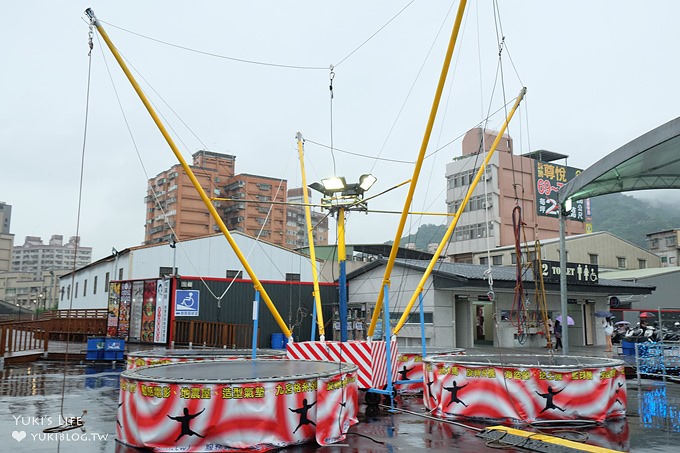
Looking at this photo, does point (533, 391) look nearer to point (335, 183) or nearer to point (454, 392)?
point (454, 392)

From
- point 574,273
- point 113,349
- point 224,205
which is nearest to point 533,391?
point 113,349

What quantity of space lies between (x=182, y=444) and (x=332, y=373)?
245 centimetres

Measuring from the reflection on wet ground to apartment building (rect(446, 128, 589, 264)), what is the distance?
49064mm

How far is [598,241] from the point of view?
50.6 meters

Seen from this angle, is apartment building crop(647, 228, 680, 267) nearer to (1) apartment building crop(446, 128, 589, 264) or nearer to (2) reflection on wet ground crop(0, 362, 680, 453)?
(1) apartment building crop(446, 128, 589, 264)

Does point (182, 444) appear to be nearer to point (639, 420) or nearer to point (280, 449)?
point (280, 449)

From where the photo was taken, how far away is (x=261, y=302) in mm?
29234

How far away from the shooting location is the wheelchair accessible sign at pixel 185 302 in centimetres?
2623

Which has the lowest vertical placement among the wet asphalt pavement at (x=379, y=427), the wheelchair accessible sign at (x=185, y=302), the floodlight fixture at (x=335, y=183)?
the wet asphalt pavement at (x=379, y=427)

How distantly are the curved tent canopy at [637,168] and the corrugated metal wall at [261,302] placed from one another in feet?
46.0

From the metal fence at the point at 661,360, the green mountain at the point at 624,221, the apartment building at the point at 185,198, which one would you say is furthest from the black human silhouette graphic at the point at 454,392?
the green mountain at the point at 624,221

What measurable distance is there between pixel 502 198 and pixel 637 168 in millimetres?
49256

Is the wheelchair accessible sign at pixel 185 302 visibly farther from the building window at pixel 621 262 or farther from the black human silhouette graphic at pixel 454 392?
the building window at pixel 621 262

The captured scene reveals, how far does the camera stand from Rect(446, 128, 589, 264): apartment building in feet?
208
